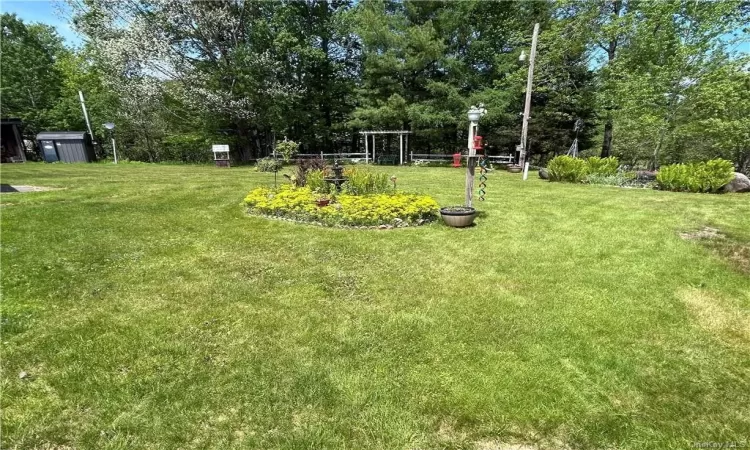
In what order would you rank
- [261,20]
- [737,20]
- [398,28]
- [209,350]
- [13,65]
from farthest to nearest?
[13,65] < [398,28] < [261,20] < [737,20] < [209,350]

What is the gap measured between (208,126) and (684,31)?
22827 mm

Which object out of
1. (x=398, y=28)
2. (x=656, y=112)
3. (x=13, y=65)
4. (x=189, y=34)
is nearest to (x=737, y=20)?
(x=656, y=112)

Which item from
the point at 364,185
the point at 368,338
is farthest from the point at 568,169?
the point at 368,338

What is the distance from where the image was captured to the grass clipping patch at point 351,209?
6398 mm

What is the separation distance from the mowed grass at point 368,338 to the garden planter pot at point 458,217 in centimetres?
32

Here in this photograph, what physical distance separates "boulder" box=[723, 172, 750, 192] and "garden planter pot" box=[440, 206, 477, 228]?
26.5ft

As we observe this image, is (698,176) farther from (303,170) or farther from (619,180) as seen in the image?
(303,170)

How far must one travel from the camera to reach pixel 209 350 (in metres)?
3.03

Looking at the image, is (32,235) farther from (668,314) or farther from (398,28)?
(398,28)

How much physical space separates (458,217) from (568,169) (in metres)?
7.41

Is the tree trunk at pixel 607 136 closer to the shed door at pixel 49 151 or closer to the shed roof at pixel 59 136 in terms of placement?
the shed roof at pixel 59 136

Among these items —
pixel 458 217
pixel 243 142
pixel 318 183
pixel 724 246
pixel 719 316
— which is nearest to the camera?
pixel 719 316

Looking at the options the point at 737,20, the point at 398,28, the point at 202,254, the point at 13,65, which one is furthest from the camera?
the point at 13,65

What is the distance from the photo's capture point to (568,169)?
1165cm
